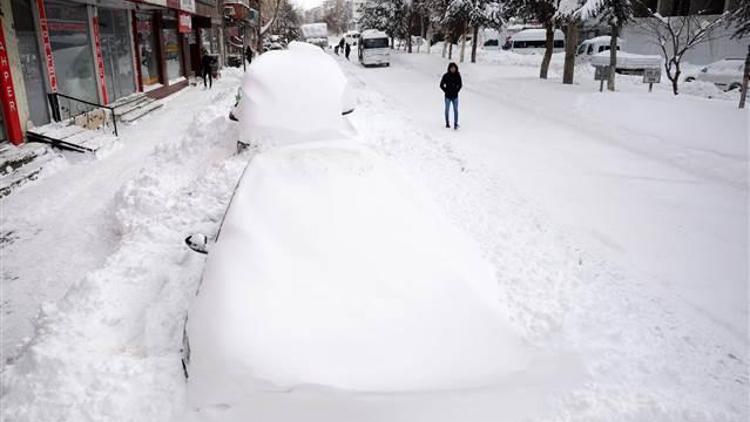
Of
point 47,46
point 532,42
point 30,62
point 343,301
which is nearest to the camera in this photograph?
point 343,301

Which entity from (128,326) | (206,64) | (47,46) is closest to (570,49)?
(206,64)

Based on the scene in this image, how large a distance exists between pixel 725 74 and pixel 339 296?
23415 millimetres

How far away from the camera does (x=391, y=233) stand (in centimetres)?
357

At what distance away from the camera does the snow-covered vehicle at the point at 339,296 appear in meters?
2.75

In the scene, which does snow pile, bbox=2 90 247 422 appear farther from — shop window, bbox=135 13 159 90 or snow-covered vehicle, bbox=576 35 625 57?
snow-covered vehicle, bbox=576 35 625 57

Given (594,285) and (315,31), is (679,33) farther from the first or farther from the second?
(315,31)

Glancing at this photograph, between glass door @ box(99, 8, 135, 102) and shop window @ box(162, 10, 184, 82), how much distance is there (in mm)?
3704

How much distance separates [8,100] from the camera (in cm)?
1021

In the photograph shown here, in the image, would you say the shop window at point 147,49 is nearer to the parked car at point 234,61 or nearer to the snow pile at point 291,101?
the snow pile at point 291,101

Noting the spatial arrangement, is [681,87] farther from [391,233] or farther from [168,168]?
[391,233]

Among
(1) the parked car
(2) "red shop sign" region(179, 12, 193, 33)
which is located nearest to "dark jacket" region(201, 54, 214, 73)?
(2) "red shop sign" region(179, 12, 193, 33)

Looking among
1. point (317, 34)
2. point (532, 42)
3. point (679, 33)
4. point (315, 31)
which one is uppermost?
point (315, 31)

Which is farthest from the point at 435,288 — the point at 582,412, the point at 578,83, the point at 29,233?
the point at 578,83

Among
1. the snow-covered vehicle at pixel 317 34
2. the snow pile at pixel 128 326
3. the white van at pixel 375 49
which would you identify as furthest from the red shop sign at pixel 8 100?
the snow-covered vehicle at pixel 317 34
